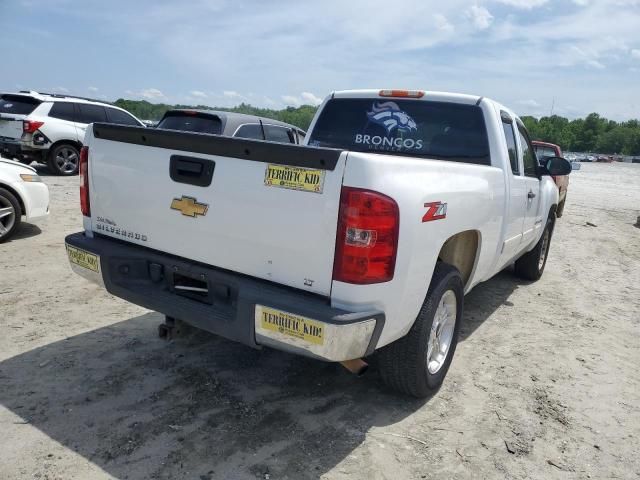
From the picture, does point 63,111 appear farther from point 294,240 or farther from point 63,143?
point 294,240

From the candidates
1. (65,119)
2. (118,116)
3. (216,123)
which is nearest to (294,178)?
(216,123)

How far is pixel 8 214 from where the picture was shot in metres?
6.33

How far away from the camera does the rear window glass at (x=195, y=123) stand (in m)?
8.34

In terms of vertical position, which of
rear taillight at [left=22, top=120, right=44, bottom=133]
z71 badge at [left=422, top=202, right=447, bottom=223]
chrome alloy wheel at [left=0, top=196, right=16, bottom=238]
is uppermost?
z71 badge at [left=422, top=202, right=447, bottom=223]

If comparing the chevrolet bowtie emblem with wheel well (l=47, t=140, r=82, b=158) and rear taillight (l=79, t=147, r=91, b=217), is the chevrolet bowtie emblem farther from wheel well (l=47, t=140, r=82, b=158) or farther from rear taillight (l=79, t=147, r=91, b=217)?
wheel well (l=47, t=140, r=82, b=158)

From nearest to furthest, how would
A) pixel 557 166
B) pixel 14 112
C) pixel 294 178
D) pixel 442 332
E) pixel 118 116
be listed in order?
pixel 294 178
pixel 442 332
pixel 557 166
pixel 14 112
pixel 118 116

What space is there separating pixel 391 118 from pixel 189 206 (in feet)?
7.47

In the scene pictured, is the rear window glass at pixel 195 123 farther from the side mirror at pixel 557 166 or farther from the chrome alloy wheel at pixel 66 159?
the side mirror at pixel 557 166

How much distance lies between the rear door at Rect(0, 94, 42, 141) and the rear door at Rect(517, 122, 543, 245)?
10.9 meters

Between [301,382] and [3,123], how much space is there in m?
11.4

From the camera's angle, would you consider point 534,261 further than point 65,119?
No

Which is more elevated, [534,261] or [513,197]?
[513,197]

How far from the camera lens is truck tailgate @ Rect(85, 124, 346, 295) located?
2.45 meters

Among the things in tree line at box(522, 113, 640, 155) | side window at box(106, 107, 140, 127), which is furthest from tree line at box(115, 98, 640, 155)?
side window at box(106, 107, 140, 127)
